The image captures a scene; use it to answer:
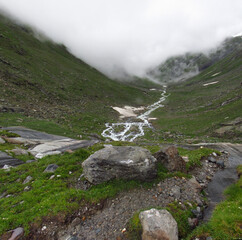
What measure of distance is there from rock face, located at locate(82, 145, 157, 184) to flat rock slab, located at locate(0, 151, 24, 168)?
10.7 m

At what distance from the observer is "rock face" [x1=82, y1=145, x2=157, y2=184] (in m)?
11.2

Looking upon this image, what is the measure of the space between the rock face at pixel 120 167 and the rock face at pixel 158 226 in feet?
11.0

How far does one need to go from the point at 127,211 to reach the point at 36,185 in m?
8.07

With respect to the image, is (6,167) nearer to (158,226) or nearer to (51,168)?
(51,168)

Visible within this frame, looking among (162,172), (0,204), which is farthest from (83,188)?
(162,172)

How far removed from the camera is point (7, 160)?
55.3 feet

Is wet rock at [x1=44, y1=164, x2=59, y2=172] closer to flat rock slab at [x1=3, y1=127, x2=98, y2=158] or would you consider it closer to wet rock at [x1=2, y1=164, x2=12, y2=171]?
wet rock at [x1=2, y1=164, x2=12, y2=171]

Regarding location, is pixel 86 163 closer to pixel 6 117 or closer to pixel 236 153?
pixel 236 153

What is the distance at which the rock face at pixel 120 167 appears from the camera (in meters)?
11.2

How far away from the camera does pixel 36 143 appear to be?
24250 mm

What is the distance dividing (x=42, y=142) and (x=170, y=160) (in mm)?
21627

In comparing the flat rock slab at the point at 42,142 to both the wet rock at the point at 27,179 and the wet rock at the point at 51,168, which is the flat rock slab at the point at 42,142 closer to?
the wet rock at the point at 51,168

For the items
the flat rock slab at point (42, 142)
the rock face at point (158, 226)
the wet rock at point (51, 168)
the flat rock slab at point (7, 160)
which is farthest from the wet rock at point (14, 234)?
the flat rock slab at point (42, 142)

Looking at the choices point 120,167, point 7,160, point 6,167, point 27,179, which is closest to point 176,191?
point 120,167
